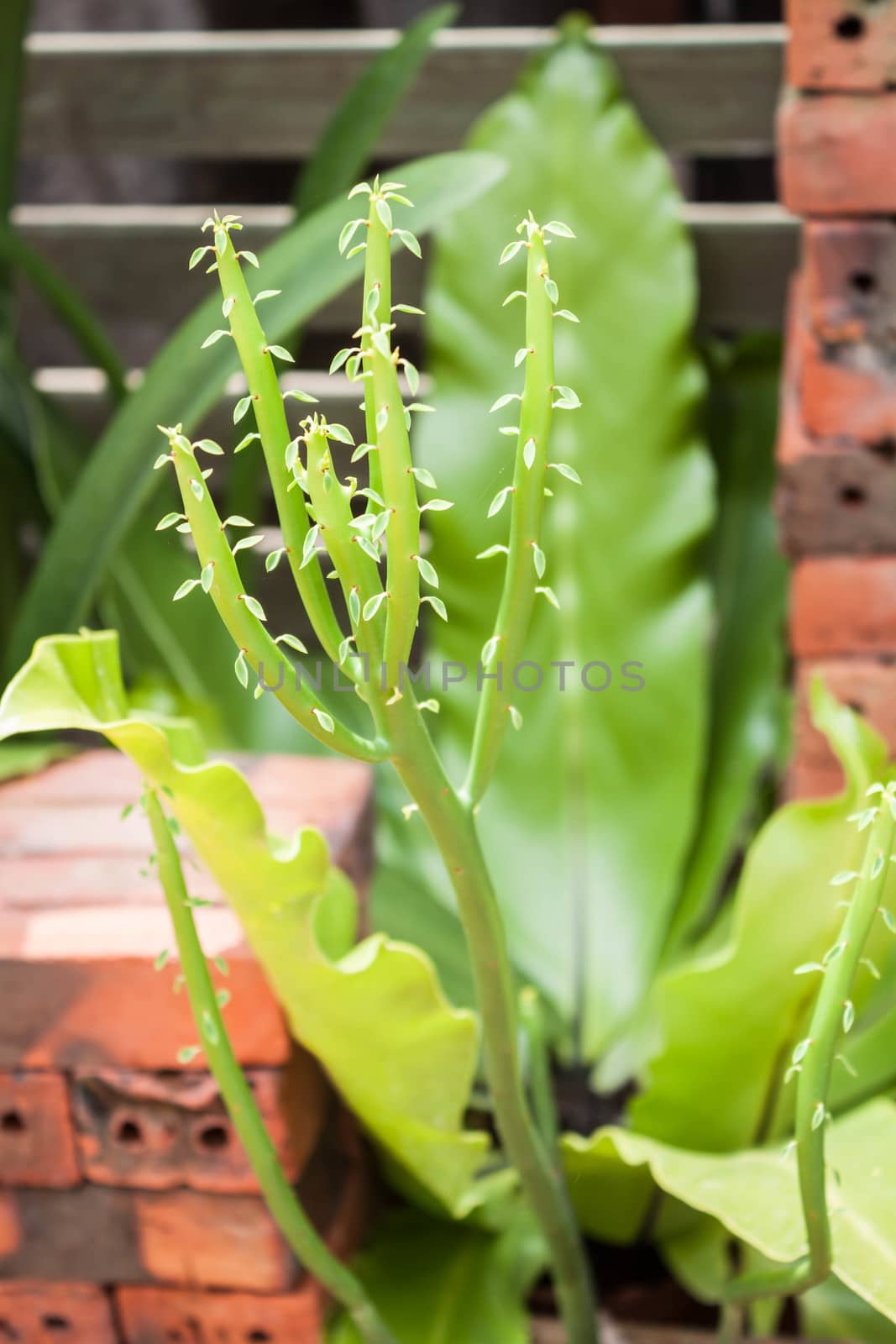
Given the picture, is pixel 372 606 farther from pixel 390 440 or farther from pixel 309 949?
pixel 309 949

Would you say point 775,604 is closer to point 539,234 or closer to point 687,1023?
point 687,1023

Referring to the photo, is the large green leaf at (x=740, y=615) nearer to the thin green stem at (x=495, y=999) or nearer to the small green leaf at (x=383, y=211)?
the thin green stem at (x=495, y=999)

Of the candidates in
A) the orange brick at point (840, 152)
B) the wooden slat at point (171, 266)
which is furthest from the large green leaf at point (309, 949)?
the wooden slat at point (171, 266)

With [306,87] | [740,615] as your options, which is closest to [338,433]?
[740,615]

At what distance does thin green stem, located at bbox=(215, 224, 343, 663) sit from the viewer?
0.29 metres

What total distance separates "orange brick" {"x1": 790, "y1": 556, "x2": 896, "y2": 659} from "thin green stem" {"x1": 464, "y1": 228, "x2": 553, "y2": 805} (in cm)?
38

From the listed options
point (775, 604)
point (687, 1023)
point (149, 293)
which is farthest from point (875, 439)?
point (149, 293)

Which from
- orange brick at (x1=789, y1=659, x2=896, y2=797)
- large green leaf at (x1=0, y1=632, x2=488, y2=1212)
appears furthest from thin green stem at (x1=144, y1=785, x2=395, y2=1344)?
orange brick at (x1=789, y1=659, x2=896, y2=797)

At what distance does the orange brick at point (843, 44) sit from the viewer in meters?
0.60

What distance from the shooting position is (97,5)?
999 millimetres

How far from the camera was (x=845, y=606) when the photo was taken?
2.22ft

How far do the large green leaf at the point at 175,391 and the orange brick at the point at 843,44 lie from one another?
0.52ft

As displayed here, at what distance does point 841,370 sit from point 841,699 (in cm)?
16

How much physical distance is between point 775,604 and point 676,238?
22 centimetres
